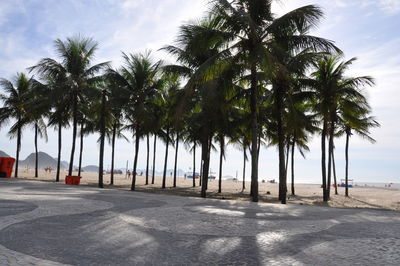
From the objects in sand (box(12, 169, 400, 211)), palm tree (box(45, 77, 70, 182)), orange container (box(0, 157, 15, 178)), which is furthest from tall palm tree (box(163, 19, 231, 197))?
orange container (box(0, 157, 15, 178))

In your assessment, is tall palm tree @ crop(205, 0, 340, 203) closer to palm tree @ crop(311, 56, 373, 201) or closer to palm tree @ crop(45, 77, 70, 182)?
palm tree @ crop(311, 56, 373, 201)

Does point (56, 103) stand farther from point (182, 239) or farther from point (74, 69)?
point (182, 239)

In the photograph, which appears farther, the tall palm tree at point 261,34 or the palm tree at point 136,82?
the palm tree at point 136,82

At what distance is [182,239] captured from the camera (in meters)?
5.95

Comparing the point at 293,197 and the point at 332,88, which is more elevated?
the point at 332,88

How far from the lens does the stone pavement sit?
15.5 ft

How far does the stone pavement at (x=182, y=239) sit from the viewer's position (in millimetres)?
4715

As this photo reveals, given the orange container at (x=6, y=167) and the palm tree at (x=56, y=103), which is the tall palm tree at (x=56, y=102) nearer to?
the palm tree at (x=56, y=103)

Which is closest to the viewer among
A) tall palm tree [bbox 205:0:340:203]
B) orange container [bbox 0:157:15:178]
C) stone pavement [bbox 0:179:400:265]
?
stone pavement [bbox 0:179:400:265]

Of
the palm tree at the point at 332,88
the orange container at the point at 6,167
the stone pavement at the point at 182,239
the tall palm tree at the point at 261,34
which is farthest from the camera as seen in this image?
the orange container at the point at 6,167

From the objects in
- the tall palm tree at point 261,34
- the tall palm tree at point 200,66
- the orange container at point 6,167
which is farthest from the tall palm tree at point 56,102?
the tall palm tree at point 261,34

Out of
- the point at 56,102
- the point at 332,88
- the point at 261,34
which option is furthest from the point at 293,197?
the point at 56,102

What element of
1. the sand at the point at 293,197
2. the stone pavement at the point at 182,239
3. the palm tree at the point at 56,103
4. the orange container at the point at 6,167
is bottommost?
the sand at the point at 293,197

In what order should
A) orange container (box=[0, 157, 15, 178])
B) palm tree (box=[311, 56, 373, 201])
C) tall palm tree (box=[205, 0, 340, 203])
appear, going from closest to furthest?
tall palm tree (box=[205, 0, 340, 203]) < palm tree (box=[311, 56, 373, 201]) < orange container (box=[0, 157, 15, 178])
